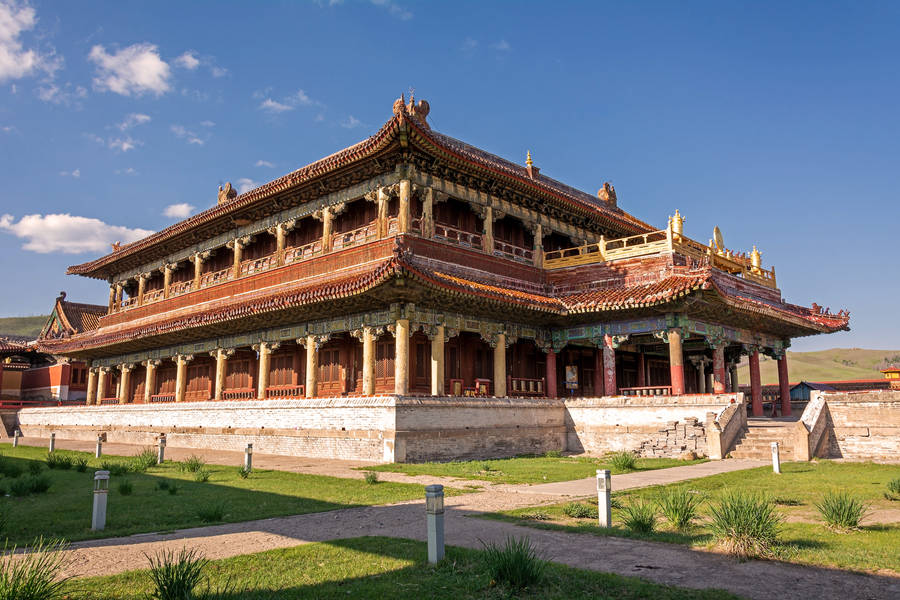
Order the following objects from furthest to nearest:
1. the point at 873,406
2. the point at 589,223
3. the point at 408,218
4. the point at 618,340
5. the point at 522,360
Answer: the point at 589,223, the point at 522,360, the point at 618,340, the point at 408,218, the point at 873,406

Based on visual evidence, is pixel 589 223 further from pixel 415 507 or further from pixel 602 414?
pixel 415 507

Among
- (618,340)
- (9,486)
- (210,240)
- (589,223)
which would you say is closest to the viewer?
(9,486)

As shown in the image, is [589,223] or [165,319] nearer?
[589,223]

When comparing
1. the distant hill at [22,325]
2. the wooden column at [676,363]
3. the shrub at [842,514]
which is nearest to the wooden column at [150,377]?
the wooden column at [676,363]

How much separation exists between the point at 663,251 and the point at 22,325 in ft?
651

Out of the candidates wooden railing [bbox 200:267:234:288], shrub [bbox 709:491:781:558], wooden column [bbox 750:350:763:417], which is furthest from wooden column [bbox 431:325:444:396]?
wooden column [bbox 750:350:763:417]

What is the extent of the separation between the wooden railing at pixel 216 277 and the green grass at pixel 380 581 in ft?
88.3

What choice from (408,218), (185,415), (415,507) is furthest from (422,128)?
(185,415)

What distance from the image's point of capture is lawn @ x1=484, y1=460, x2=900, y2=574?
7.33m

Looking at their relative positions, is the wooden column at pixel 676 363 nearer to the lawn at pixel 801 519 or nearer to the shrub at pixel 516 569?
the lawn at pixel 801 519

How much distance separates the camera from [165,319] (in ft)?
118

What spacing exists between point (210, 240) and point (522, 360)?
61.9ft

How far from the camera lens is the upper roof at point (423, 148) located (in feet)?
72.3

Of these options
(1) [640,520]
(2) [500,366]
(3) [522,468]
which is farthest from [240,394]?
(1) [640,520]
